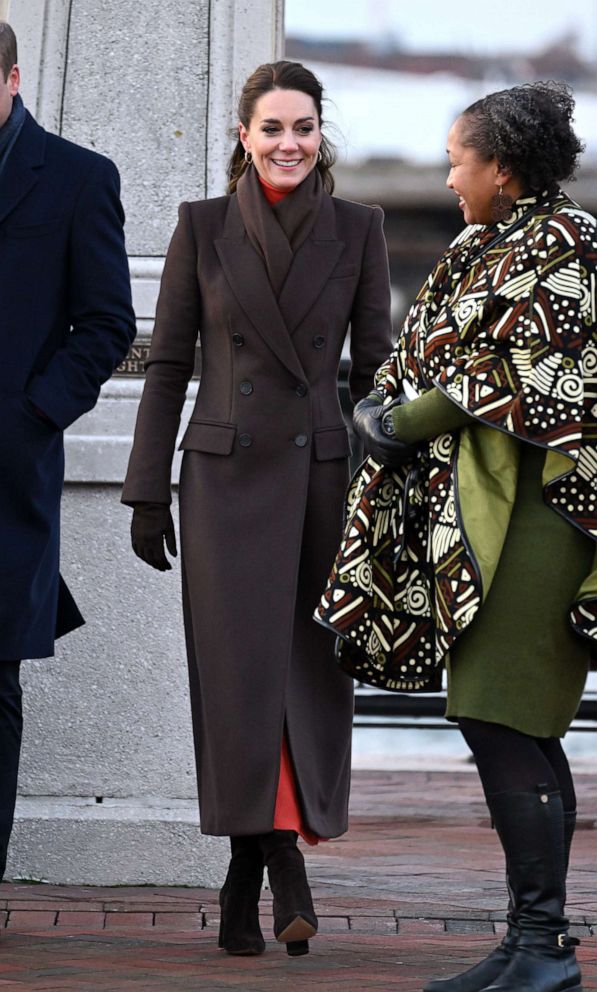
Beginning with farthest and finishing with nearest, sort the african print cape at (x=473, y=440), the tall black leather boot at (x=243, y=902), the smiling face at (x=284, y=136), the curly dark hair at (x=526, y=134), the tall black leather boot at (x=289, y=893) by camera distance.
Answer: the smiling face at (x=284, y=136) < the tall black leather boot at (x=243, y=902) < the tall black leather boot at (x=289, y=893) < the curly dark hair at (x=526, y=134) < the african print cape at (x=473, y=440)

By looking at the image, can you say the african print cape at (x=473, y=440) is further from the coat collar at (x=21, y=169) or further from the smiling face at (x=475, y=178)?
the coat collar at (x=21, y=169)

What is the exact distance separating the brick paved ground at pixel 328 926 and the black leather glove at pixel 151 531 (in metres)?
0.86

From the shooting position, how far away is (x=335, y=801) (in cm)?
401

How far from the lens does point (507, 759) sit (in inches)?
133

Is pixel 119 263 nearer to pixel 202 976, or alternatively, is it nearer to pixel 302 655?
pixel 302 655

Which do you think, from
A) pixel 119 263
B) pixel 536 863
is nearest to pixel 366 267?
pixel 119 263

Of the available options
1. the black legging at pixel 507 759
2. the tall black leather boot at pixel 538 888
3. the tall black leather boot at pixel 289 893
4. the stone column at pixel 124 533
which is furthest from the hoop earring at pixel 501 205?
the stone column at pixel 124 533

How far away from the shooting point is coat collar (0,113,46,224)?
4.07 m

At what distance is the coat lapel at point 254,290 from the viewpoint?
3986mm

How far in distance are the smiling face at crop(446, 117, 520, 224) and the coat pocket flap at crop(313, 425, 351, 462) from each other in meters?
0.69

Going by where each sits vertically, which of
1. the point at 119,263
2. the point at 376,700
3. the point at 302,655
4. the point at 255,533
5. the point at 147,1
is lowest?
the point at 376,700

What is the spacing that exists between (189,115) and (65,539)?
1237mm

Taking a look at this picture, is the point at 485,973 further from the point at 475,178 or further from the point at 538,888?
the point at 475,178

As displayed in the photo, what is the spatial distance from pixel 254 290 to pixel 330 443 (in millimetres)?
380
